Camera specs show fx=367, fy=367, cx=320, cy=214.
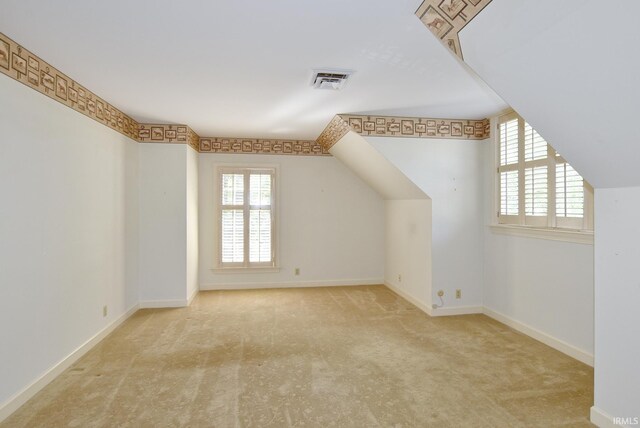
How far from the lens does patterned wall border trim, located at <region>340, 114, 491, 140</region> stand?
422 cm

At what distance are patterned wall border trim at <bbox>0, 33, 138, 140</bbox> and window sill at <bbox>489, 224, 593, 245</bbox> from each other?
434cm

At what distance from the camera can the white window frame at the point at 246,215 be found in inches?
224

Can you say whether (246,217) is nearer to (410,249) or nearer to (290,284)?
(290,284)

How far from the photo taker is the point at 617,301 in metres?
2.09

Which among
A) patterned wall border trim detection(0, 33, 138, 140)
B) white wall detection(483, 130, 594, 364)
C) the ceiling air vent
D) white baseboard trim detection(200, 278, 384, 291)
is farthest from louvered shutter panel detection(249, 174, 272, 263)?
white wall detection(483, 130, 594, 364)

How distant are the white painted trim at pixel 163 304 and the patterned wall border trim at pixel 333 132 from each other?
292 cm

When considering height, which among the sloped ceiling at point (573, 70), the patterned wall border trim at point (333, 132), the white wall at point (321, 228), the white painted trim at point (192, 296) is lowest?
the white painted trim at point (192, 296)

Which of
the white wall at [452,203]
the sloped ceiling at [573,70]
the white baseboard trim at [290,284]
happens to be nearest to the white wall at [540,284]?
the white wall at [452,203]

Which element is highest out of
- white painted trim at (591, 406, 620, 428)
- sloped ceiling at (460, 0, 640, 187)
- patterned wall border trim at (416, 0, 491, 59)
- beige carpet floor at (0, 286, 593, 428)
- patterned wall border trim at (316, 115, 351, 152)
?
patterned wall border trim at (316, 115, 351, 152)

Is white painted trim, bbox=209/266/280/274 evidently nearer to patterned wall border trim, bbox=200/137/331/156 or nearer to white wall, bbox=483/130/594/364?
patterned wall border trim, bbox=200/137/331/156

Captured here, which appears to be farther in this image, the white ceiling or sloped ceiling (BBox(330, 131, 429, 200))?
sloped ceiling (BBox(330, 131, 429, 200))

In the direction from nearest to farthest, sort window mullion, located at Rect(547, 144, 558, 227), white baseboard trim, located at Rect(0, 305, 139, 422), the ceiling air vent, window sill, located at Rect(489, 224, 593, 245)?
white baseboard trim, located at Rect(0, 305, 139, 422) → the ceiling air vent → window sill, located at Rect(489, 224, 593, 245) → window mullion, located at Rect(547, 144, 558, 227)

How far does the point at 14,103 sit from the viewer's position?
238cm

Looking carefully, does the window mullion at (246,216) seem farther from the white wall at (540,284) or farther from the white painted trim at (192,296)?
the white wall at (540,284)
